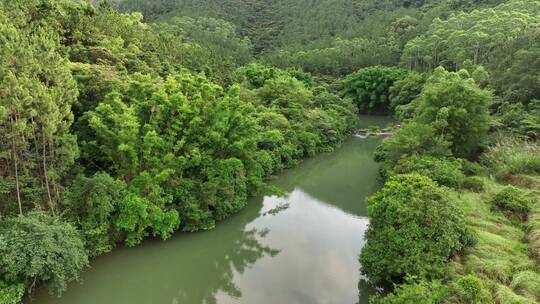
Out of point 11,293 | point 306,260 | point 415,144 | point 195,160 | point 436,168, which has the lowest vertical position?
point 306,260

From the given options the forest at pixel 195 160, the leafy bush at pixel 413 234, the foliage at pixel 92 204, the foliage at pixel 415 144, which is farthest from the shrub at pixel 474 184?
the foliage at pixel 92 204

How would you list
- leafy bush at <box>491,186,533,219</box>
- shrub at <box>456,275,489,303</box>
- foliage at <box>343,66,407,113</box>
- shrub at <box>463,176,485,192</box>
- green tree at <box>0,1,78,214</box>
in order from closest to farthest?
shrub at <box>456,275,489,303</box>
green tree at <box>0,1,78,214</box>
leafy bush at <box>491,186,533,219</box>
shrub at <box>463,176,485,192</box>
foliage at <box>343,66,407,113</box>

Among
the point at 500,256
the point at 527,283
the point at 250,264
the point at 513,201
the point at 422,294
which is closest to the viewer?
the point at 422,294

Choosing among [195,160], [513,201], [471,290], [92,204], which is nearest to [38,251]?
[92,204]

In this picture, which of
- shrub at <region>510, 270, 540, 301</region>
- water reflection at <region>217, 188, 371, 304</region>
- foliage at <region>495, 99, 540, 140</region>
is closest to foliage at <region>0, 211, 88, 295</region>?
water reflection at <region>217, 188, 371, 304</region>

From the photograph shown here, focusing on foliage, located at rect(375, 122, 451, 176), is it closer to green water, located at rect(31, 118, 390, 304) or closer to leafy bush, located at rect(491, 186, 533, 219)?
green water, located at rect(31, 118, 390, 304)

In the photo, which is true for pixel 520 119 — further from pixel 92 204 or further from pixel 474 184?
pixel 92 204
